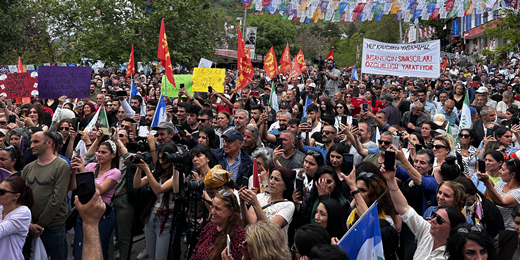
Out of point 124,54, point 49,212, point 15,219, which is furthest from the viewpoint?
point 124,54

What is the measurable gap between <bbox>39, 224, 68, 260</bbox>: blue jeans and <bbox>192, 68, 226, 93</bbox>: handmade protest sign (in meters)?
6.36

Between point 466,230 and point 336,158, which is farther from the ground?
point 336,158

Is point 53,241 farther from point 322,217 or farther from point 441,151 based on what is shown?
point 441,151

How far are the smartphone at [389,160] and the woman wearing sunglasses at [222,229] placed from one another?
1265 millimetres

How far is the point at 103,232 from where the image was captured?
4852 millimetres

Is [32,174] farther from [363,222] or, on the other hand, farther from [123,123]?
[363,222]

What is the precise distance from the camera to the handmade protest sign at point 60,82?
9492 millimetres

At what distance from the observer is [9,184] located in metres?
4.17

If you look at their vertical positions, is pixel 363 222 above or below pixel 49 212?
above

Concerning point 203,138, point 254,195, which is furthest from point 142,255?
point 254,195

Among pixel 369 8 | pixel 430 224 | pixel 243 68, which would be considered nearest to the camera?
pixel 430 224

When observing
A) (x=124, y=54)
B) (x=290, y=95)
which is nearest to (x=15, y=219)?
(x=290, y=95)

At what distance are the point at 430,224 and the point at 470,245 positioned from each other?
20.3 inches

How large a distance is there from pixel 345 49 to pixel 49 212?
56.1 metres
